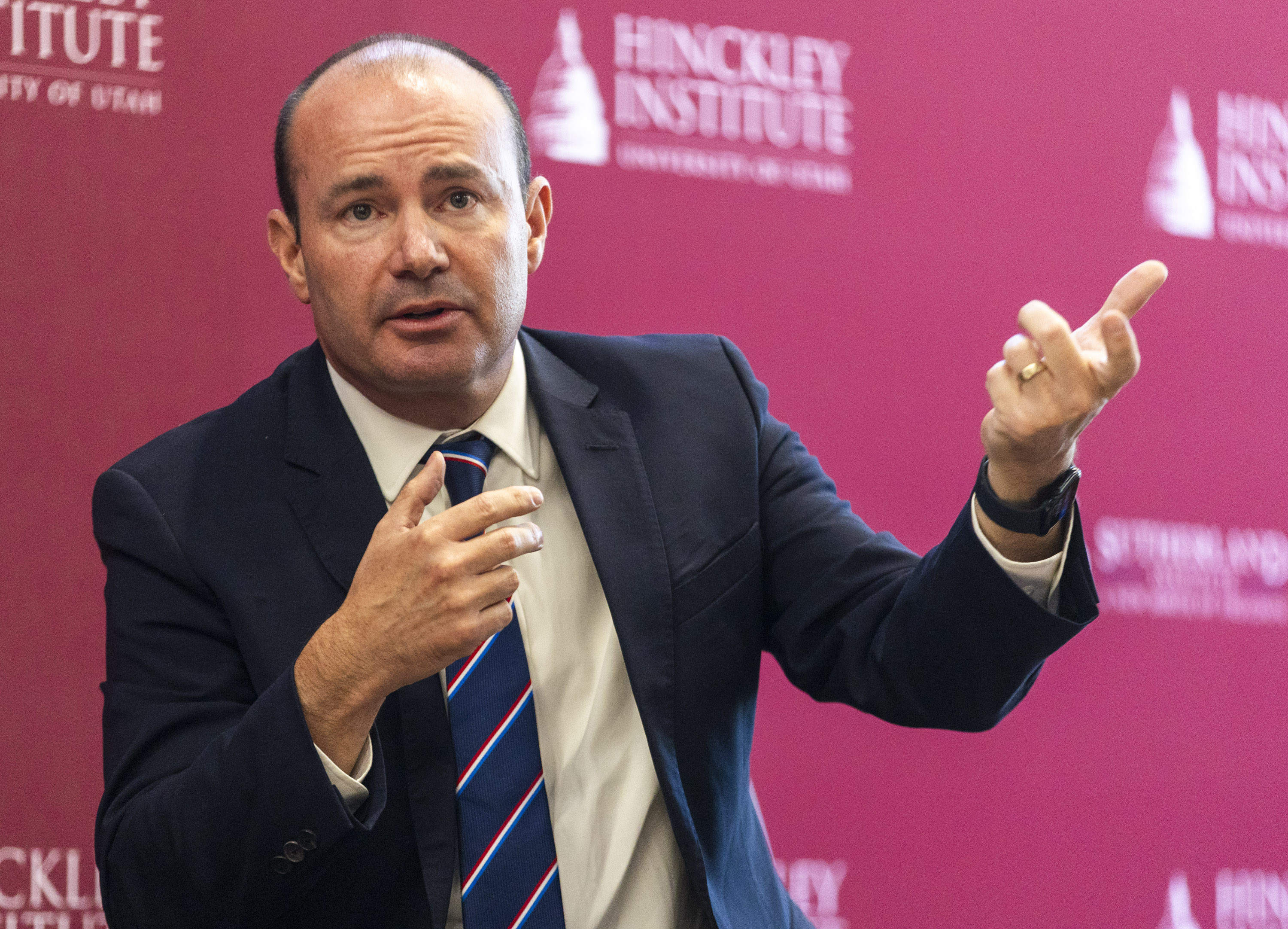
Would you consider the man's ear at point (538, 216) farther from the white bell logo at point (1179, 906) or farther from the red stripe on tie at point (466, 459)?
the white bell logo at point (1179, 906)

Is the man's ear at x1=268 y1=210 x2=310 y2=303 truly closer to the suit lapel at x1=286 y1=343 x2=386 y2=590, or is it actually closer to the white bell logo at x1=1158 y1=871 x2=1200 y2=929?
the suit lapel at x1=286 y1=343 x2=386 y2=590

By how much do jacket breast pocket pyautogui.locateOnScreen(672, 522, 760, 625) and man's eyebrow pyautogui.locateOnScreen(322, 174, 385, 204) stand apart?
24.6 inches

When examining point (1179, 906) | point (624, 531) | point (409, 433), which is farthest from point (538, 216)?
point (1179, 906)

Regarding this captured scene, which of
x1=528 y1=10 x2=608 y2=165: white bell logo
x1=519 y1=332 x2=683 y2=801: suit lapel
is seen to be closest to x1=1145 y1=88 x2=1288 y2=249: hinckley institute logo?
x1=528 y1=10 x2=608 y2=165: white bell logo

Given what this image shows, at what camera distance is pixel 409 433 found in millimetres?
1664

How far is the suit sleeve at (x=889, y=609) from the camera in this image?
1.36 m

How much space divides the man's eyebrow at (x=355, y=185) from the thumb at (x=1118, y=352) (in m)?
0.88

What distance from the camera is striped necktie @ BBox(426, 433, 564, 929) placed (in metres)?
1.43

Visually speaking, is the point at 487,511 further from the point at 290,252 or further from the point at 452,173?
the point at 290,252

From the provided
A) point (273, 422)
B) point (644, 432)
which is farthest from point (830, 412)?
point (273, 422)

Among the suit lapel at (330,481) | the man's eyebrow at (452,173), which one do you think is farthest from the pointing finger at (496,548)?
the man's eyebrow at (452,173)

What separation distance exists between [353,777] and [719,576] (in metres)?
0.53

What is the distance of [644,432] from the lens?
1.72 m

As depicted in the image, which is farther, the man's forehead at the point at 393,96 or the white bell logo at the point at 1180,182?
the white bell logo at the point at 1180,182
